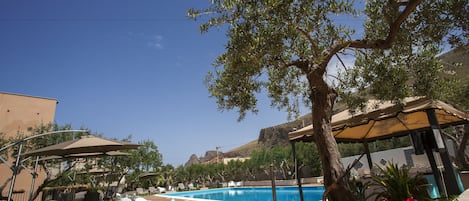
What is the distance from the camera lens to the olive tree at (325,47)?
4.20 metres

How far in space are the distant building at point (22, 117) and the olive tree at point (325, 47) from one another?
19085mm

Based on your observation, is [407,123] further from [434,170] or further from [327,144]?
[327,144]

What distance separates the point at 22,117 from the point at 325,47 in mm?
22603

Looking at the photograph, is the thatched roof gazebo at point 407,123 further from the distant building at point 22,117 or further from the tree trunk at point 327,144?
the distant building at point 22,117

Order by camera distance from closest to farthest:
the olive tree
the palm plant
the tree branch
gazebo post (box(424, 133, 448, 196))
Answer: the palm plant < the tree branch < the olive tree < gazebo post (box(424, 133, 448, 196))

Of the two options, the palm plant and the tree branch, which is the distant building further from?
the palm plant

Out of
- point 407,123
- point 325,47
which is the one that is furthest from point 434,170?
point 325,47

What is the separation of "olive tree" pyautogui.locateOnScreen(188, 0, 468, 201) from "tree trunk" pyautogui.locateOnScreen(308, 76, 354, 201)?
0.01m

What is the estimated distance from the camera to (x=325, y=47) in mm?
4926

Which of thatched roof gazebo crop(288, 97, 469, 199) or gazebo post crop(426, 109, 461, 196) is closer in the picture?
gazebo post crop(426, 109, 461, 196)

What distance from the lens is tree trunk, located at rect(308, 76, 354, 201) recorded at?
3.92 m

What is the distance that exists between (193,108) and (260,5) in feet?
49.5

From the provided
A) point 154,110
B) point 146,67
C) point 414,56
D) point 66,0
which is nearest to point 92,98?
point 154,110

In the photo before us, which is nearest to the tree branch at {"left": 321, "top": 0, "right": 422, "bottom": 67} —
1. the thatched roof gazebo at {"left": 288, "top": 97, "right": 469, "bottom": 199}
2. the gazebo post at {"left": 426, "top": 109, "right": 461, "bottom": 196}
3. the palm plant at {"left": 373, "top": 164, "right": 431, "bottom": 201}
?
the thatched roof gazebo at {"left": 288, "top": 97, "right": 469, "bottom": 199}
